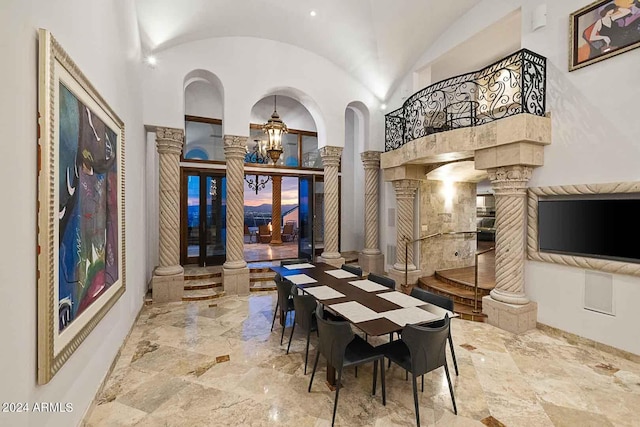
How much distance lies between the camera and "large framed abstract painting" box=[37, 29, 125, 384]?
5.03 feet

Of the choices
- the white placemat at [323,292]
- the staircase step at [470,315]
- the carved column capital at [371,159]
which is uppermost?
the carved column capital at [371,159]

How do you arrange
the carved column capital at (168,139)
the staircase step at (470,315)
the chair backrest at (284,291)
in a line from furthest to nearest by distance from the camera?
the carved column capital at (168,139) < the staircase step at (470,315) < the chair backrest at (284,291)

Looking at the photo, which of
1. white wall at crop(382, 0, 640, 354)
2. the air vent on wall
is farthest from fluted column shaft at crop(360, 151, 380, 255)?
the air vent on wall

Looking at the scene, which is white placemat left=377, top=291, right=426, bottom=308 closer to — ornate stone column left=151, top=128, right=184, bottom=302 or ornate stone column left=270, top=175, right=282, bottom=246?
ornate stone column left=151, top=128, right=184, bottom=302

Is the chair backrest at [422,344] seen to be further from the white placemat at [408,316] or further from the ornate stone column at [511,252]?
the ornate stone column at [511,252]

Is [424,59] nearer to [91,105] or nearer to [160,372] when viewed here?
[91,105]

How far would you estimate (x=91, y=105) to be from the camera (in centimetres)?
224

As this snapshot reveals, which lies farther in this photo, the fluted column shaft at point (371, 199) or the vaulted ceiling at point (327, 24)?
the fluted column shaft at point (371, 199)

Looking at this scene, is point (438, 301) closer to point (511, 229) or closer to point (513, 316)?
point (513, 316)

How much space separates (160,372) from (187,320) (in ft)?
4.84

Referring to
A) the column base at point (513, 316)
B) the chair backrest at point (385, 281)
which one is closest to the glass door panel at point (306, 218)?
the chair backrest at point (385, 281)

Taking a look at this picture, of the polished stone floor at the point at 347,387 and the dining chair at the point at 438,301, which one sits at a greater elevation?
the dining chair at the point at 438,301

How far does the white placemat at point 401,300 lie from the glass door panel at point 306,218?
4766 millimetres

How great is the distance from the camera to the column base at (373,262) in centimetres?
717
